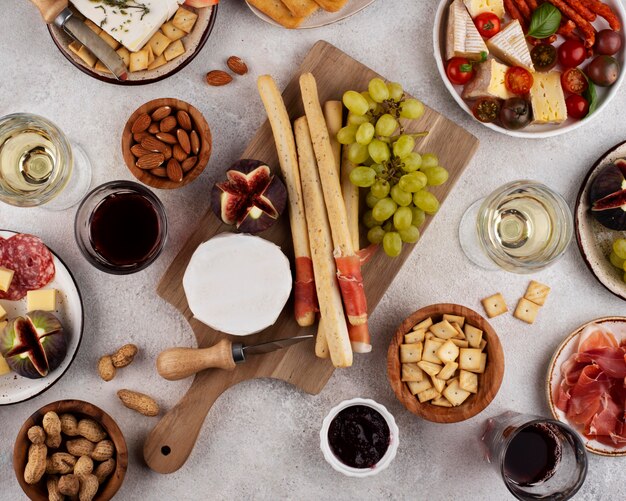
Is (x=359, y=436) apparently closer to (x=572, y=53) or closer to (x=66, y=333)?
(x=66, y=333)

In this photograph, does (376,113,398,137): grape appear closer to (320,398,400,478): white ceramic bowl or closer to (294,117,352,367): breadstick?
(294,117,352,367): breadstick

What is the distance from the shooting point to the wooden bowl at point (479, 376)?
1340 millimetres

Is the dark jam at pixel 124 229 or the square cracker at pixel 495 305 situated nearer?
the dark jam at pixel 124 229

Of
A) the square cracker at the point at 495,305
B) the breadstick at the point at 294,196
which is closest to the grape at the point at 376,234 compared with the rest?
the breadstick at the point at 294,196

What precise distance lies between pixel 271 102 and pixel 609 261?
2.88ft

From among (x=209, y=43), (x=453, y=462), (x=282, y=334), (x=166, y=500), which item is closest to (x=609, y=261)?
(x=453, y=462)

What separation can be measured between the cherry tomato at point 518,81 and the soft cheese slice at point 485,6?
0.48 ft

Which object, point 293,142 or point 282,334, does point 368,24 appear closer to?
point 293,142

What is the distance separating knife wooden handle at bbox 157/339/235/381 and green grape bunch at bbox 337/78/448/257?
1.34 ft

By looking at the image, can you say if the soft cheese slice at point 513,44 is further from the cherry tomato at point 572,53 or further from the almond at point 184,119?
the almond at point 184,119

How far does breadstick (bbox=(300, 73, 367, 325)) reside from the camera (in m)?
1.30

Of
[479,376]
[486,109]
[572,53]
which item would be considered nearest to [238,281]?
[479,376]

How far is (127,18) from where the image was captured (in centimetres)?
132

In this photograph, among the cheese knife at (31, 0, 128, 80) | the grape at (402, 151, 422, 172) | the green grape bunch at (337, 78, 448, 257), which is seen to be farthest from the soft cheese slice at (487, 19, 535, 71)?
the cheese knife at (31, 0, 128, 80)
